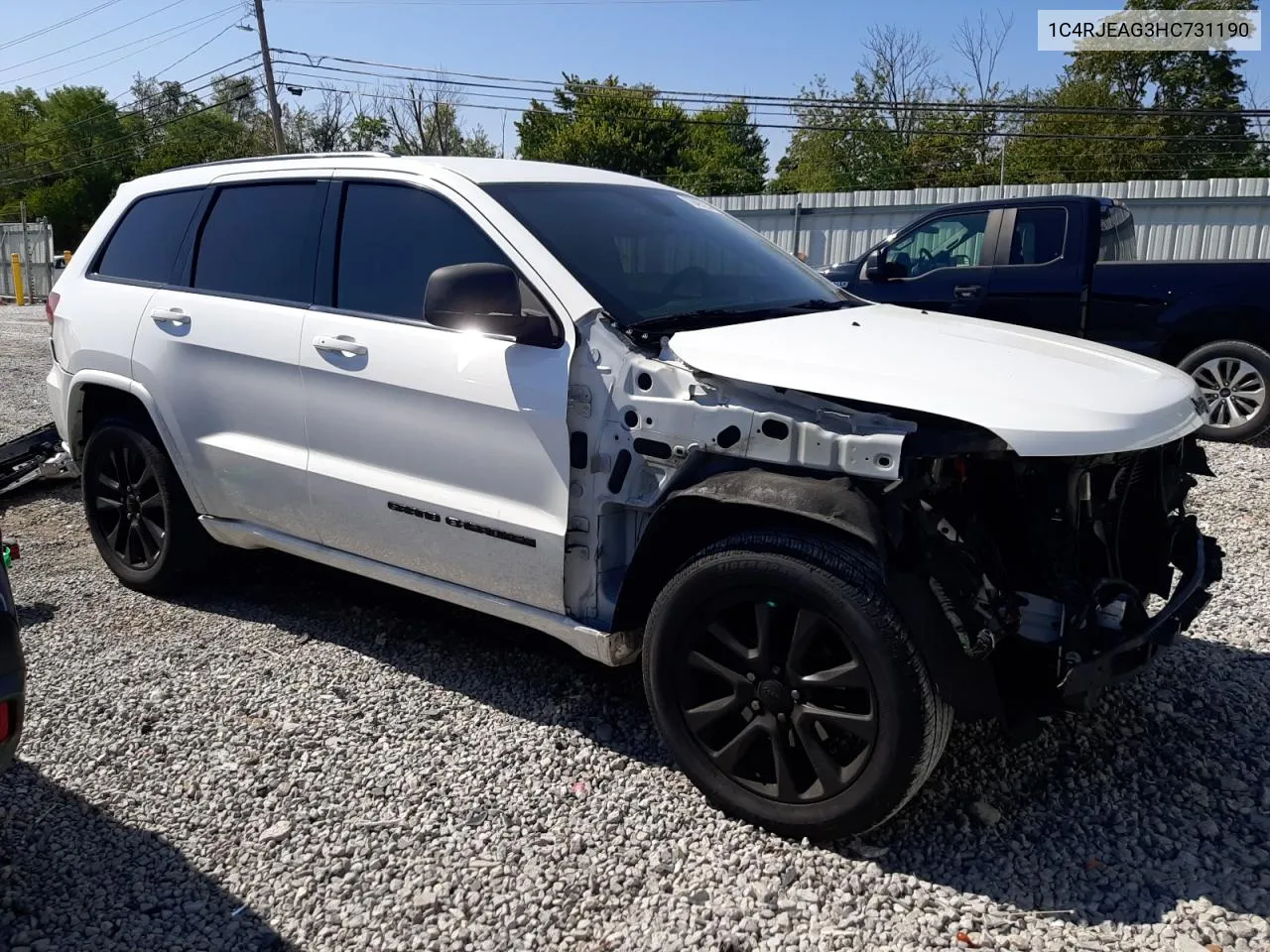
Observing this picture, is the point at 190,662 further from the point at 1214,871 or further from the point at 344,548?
the point at 1214,871

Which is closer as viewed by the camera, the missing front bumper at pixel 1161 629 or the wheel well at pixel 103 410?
the missing front bumper at pixel 1161 629

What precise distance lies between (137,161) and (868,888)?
7047 centimetres

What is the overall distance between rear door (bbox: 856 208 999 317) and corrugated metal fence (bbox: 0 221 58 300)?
24.2 metres

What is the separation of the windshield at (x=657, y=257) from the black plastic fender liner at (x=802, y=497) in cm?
65

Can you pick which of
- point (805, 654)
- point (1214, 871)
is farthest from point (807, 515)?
point (1214, 871)

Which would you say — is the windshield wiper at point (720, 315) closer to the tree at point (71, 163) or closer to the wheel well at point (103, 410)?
the wheel well at point (103, 410)

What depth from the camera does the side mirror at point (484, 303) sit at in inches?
122

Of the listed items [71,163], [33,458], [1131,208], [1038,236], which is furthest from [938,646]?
[71,163]

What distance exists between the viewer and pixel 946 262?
9133 mm

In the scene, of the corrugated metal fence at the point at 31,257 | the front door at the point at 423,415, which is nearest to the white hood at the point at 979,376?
the front door at the point at 423,415

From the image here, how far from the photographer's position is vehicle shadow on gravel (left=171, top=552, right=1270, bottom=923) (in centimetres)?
272

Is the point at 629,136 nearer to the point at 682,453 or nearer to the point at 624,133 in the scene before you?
the point at 624,133

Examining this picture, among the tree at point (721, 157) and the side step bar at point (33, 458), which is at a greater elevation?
the tree at point (721, 157)

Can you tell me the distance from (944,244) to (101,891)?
8313mm
